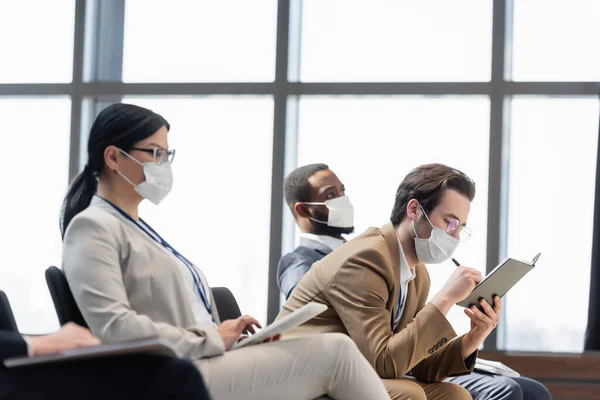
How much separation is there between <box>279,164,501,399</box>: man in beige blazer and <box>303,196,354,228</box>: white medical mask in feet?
3.33

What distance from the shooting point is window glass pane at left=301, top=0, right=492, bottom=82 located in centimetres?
480

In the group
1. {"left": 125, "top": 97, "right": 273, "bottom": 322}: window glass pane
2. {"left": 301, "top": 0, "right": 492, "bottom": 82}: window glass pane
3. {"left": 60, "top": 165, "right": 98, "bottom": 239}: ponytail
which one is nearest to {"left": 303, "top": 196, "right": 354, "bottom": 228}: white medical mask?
{"left": 125, "top": 97, "right": 273, "bottom": 322}: window glass pane

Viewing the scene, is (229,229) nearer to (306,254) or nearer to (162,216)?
(162,216)

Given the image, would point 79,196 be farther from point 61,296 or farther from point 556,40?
point 556,40

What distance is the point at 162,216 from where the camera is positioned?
16.3 ft

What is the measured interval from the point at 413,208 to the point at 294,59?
250 centimetres

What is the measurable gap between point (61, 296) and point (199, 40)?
3316mm

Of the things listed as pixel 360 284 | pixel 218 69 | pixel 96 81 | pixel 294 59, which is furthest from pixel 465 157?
pixel 360 284

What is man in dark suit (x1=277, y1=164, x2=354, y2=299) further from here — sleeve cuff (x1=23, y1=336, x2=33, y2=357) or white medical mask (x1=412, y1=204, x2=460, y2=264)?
sleeve cuff (x1=23, y1=336, x2=33, y2=357)

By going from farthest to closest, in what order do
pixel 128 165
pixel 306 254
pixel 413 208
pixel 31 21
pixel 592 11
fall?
pixel 31 21, pixel 592 11, pixel 306 254, pixel 413 208, pixel 128 165

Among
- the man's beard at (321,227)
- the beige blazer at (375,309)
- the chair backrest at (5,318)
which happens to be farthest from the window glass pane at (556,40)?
the chair backrest at (5,318)

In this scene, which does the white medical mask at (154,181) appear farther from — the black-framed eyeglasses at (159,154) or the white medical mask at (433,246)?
the white medical mask at (433,246)

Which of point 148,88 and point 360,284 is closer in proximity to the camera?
point 360,284

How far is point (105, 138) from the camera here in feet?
7.12
